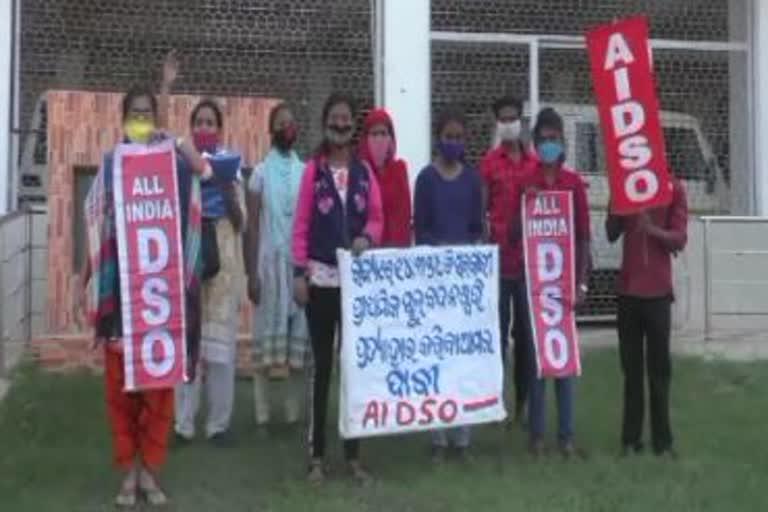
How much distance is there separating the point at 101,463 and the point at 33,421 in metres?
1.02

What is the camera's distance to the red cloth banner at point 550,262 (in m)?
7.76

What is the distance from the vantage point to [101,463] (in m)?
7.33

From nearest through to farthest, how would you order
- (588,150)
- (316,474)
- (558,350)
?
(316,474)
(558,350)
(588,150)

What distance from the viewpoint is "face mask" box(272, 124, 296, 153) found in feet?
26.2

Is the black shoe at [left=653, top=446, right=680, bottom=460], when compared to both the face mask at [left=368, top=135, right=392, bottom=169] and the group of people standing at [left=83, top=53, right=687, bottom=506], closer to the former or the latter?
the group of people standing at [left=83, top=53, right=687, bottom=506]

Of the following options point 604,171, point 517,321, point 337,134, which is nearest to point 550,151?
point 517,321

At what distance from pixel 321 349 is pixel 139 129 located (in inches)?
57.1

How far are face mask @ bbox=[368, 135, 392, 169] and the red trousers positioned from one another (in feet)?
5.89

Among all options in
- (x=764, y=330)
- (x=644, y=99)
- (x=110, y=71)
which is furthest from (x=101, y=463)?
(x=764, y=330)

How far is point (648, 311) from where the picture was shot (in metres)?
7.59

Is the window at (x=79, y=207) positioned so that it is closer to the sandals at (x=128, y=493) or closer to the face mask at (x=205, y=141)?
the face mask at (x=205, y=141)

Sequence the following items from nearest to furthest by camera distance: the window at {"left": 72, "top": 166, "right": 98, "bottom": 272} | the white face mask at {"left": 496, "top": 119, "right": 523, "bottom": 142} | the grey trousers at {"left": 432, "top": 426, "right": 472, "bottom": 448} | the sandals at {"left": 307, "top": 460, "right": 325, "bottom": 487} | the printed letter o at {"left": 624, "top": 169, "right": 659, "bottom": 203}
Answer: the sandals at {"left": 307, "top": 460, "right": 325, "bottom": 487} → the printed letter o at {"left": 624, "top": 169, "right": 659, "bottom": 203} → the grey trousers at {"left": 432, "top": 426, "right": 472, "bottom": 448} → the white face mask at {"left": 496, "top": 119, "right": 523, "bottom": 142} → the window at {"left": 72, "top": 166, "right": 98, "bottom": 272}

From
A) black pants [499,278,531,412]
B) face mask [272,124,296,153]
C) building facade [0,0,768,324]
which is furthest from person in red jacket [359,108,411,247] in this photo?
building facade [0,0,768,324]

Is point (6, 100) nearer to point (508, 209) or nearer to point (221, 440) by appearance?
point (221, 440)
